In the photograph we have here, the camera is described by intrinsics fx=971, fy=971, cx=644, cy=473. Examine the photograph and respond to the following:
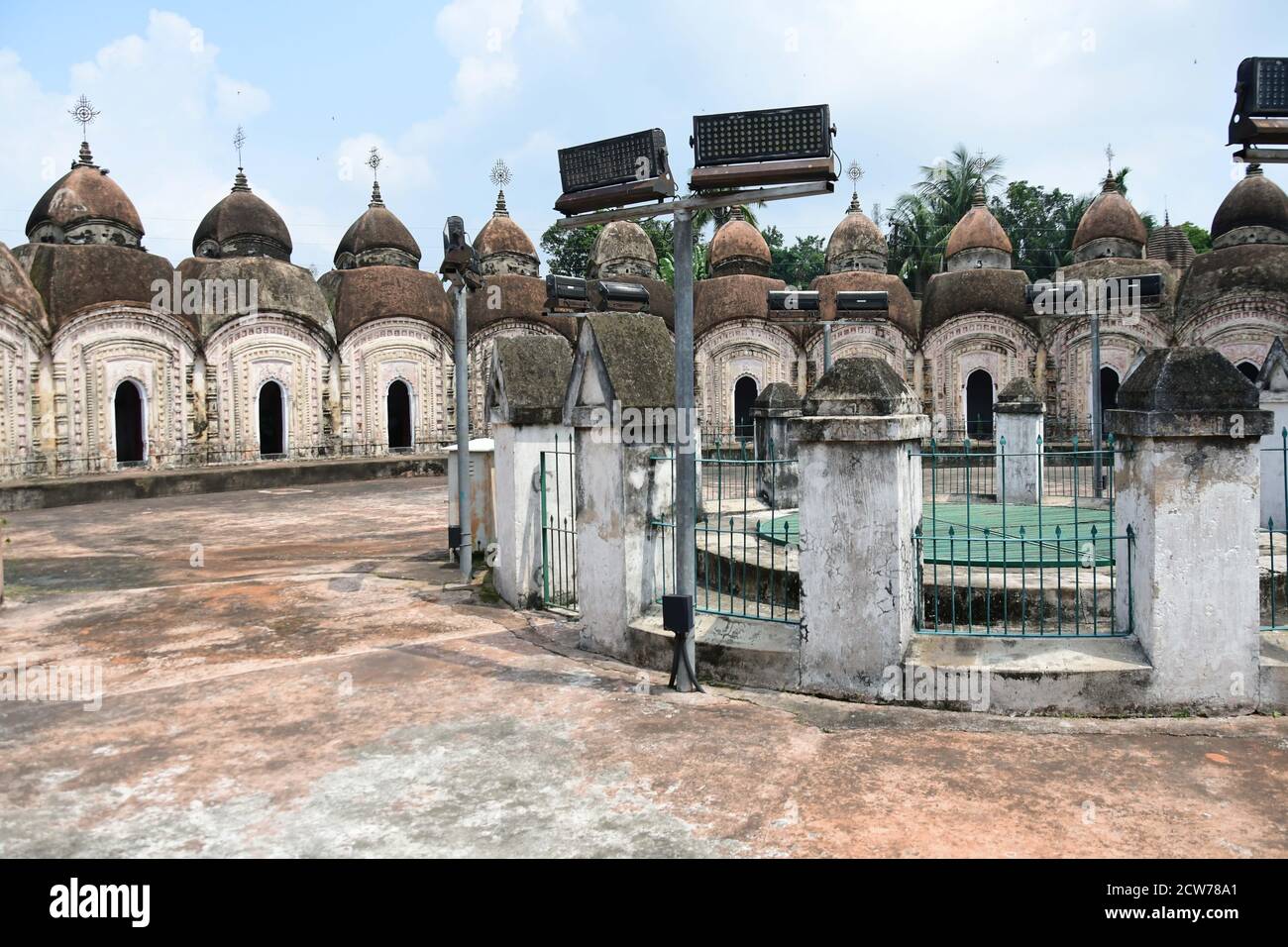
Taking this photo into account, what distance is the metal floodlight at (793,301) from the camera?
15383 millimetres

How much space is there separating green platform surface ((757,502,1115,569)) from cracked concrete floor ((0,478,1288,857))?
4.79 ft

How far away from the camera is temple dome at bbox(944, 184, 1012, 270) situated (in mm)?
28062

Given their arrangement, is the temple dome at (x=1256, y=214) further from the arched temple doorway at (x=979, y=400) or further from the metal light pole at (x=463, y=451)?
the metal light pole at (x=463, y=451)

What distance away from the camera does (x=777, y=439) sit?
1327 cm

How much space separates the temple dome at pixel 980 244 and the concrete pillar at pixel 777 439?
16.8 m

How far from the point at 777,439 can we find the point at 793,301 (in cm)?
313

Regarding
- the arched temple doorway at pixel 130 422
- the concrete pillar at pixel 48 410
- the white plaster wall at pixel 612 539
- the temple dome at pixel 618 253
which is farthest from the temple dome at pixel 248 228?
the white plaster wall at pixel 612 539

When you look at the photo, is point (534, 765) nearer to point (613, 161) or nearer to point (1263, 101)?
point (613, 161)

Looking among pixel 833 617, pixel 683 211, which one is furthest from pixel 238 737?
pixel 683 211

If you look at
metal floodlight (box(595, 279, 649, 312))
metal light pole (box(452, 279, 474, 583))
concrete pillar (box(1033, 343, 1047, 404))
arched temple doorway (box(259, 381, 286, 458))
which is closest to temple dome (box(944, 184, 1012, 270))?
concrete pillar (box(1033, 343, 1047, 404))

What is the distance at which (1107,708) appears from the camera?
205 inches

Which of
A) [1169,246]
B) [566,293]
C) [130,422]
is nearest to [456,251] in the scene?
[566,293]
